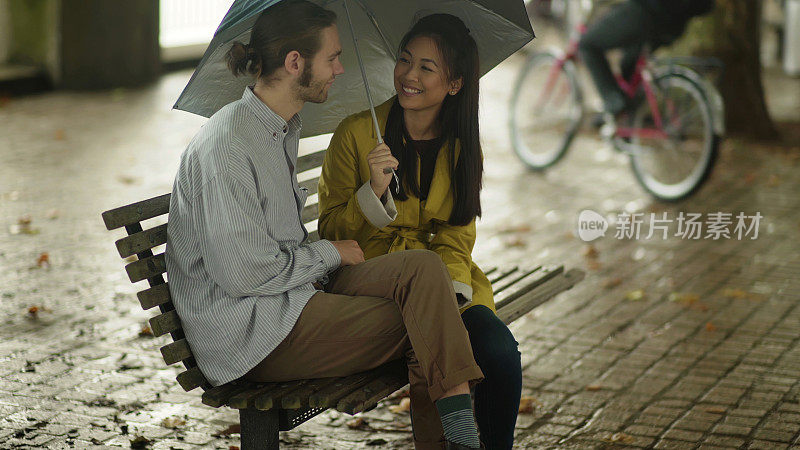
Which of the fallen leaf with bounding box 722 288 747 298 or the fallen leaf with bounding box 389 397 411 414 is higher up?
the fallen leaf with bounding box 722 288 747 298

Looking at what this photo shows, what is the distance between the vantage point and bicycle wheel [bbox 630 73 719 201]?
8148 millimetres

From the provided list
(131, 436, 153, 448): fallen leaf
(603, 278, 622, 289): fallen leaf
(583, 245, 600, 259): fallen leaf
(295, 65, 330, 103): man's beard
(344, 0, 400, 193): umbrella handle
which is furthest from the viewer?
(583, 245, 600, 259): fallen leaf

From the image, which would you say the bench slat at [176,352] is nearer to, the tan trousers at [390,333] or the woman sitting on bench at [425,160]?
the tan trousers at [390,333]

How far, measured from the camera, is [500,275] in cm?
482

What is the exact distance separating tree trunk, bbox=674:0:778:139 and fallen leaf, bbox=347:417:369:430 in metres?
7.39

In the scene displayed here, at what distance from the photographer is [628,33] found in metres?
8.32

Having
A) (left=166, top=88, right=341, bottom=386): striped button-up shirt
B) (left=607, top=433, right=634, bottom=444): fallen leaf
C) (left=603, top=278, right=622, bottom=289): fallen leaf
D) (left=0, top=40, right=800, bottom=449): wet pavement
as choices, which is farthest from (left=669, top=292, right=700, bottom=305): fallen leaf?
(left=166, top=88, right=341, bottom=386): striped button-up shirt

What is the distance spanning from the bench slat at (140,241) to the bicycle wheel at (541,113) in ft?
20.3

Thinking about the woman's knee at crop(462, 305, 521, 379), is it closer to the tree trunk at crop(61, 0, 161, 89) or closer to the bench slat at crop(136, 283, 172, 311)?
the bench slat at crop(136, 283, 172, 311)

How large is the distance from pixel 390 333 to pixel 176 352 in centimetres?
66

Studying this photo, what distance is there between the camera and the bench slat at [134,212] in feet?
11.0

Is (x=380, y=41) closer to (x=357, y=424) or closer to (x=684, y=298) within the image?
(x=357, y=424)

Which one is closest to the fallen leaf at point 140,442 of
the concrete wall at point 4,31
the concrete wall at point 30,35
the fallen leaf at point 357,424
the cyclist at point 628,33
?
the fallen leaf at point 357,424

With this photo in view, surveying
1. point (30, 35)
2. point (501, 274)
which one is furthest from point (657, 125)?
point (30, 35)
